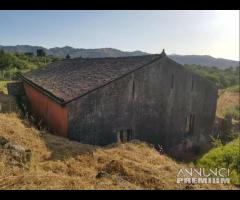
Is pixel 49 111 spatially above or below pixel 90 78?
below

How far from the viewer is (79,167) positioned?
9492 millimetres

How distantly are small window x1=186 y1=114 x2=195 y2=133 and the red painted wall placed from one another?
9.95 meters

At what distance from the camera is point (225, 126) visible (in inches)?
965

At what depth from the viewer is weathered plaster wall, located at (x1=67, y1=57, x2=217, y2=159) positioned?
14.3 m

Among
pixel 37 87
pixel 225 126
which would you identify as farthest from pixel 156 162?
pixel 225 126

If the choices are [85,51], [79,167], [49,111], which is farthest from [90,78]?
[85,51]

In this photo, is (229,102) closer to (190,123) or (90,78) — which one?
(190,123)

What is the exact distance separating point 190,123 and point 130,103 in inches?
266

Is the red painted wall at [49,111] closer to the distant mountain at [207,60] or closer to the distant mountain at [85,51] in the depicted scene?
the distant mountain at [85,51]

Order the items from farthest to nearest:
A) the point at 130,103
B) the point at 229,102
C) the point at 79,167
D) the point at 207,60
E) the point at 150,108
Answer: the point at 207,60
the point at 229,102
the point at 150,108
the point at 130,103
the point at 79,167

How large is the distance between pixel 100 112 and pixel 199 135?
10.2m

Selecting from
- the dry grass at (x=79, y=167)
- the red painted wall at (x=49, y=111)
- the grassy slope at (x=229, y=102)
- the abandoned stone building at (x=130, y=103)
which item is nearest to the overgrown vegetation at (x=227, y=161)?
the dry grass at (x=79, y=167)
